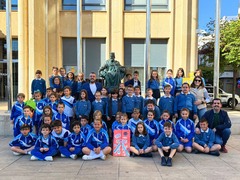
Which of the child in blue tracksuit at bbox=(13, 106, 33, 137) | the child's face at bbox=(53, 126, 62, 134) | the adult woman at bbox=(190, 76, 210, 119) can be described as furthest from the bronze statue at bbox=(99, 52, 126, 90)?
the child's face at bbox=(53, 126, 62, 134)

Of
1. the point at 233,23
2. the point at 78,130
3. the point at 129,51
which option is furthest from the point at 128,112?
the point at 233,23

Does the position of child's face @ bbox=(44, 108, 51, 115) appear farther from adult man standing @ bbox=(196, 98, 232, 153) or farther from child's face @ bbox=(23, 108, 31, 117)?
adult man standing @ bbox=(196, 98, 232, 153)

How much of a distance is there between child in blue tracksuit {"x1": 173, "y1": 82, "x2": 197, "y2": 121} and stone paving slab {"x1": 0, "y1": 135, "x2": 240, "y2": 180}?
1319 millimetres

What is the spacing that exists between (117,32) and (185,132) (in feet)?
34.2

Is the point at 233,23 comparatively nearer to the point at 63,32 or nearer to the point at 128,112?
the point at 63,32

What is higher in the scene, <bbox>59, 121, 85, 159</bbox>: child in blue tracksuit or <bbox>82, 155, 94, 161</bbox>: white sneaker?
<bbox>59, 121, 85, 159</bbox>: child in blue tracksuit

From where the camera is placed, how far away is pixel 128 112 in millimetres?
7250

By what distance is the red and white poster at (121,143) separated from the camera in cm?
629

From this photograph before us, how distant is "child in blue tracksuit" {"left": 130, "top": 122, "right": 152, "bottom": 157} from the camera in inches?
244

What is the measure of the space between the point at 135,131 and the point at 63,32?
11.1m

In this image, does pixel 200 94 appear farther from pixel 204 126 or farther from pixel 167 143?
pixel 167 143

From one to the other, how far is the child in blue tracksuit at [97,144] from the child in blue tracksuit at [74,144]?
0.15 meters

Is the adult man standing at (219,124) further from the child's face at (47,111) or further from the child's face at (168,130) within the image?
the child's face at (47,111)

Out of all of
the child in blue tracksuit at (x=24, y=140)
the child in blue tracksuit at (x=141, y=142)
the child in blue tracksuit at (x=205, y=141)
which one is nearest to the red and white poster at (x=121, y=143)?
the child in blue tracksuit at (x=141, y=142)
